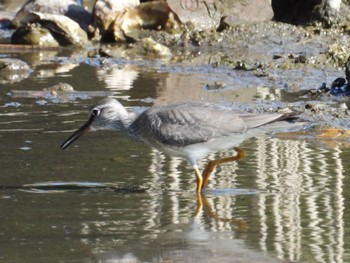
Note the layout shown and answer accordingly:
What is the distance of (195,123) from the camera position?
288 inches

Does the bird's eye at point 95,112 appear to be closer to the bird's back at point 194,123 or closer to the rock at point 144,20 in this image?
the bird's back at point 194,123

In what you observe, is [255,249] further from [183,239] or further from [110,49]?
[110,49]

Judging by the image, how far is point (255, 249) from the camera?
5.75 m

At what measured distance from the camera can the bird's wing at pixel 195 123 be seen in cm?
721

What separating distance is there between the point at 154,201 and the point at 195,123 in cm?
74

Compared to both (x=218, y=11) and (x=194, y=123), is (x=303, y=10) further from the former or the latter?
(x=194, y=123)

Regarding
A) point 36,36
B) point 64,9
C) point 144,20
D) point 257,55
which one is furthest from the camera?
point 64,9

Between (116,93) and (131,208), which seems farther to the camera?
(116,93)

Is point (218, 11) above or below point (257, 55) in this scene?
above

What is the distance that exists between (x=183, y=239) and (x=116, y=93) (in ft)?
18.4

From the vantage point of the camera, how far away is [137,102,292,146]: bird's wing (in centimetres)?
721

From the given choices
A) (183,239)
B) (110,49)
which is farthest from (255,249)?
(110,49)

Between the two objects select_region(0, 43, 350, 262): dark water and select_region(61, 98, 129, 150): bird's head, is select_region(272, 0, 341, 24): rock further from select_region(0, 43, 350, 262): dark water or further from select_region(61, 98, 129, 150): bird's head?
select_region(61, 98, 129, 150): bird's head

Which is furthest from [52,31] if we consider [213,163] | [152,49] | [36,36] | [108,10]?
[213,163]
